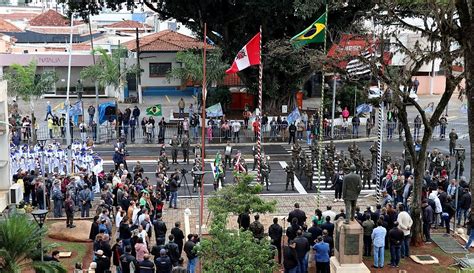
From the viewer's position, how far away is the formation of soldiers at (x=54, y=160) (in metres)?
28.7

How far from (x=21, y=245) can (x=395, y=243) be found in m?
9.97

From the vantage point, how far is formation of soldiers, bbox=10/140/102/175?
28.7m

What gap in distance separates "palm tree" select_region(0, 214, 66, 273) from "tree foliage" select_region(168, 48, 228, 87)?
102 ft

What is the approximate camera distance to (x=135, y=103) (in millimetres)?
54125

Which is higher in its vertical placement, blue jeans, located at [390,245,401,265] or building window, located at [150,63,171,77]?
building window, located at [150,63,171,77]

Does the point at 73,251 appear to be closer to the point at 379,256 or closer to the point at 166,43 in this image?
the point at 379,256

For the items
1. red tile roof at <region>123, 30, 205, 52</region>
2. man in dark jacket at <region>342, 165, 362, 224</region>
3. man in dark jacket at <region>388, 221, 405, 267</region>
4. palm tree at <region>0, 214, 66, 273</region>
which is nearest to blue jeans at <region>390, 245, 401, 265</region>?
man in dark jacket at <region>388, 221, 405, 267</region>

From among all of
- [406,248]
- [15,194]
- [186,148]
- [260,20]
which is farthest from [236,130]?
[406,248]

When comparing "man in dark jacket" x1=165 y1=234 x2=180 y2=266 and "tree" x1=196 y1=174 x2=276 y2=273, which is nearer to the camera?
"tree" x1=196 y1=174 x2=276 y2=273

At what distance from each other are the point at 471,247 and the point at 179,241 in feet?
29.5

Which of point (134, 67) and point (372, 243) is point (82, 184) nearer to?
point (372, 243)

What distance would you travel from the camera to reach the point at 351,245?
60.3 ft

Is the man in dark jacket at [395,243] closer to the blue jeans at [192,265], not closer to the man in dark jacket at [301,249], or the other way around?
the man in dark jacket at [301,249]

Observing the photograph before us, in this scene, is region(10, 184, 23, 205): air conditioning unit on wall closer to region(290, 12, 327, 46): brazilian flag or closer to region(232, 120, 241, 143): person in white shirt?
region(290, 12, 327, 46): brazilian flag
